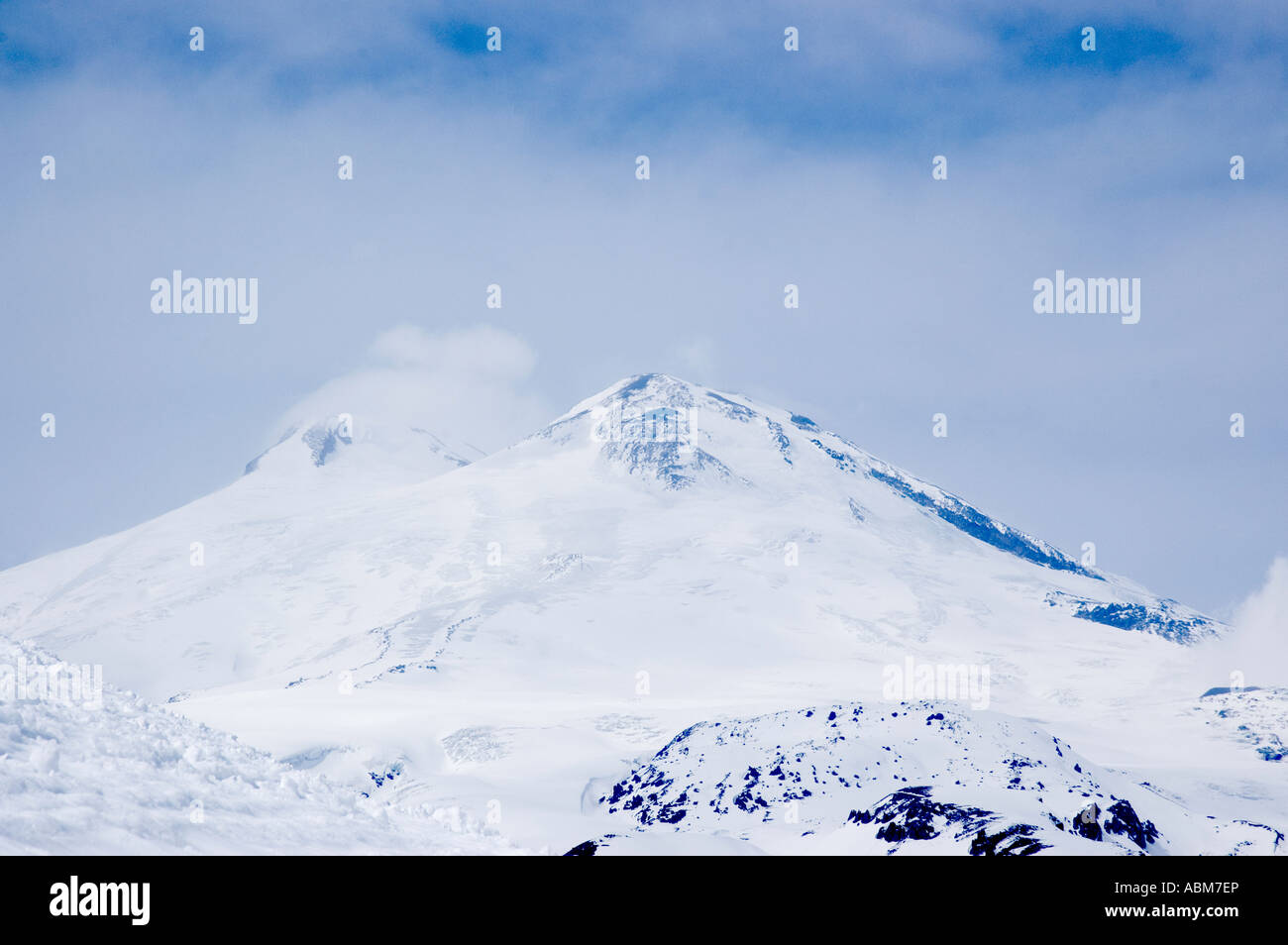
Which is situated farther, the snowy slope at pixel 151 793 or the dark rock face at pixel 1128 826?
the dark rock face at pixel 1128 826

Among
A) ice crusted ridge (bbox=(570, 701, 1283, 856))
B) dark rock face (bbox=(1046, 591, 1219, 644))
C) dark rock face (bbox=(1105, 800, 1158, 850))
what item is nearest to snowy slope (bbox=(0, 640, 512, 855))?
ice crusted ridge (bbox=(570, 701, 1283, 856))

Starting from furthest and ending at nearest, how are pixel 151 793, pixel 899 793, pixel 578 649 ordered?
pixel 578 649
pixel 899 793
pixel 151 793

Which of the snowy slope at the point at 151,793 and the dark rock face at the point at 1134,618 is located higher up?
the snowy slope at the point at 151,793

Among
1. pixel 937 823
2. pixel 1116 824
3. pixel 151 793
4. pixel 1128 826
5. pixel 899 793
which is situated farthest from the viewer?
pixel 899 793

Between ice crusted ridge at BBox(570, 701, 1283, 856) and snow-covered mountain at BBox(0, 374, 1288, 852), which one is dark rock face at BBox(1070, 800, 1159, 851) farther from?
snow-covered mountain at BBox(0, 374, 1288, 852)

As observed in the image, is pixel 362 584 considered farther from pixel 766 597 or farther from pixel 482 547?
pixel 766 597

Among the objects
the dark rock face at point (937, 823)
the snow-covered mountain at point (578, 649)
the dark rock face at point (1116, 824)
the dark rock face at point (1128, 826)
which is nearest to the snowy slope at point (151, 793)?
the dark rock face at point (937, 823)

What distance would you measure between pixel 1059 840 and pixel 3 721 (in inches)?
829

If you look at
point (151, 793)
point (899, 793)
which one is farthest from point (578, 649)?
point (151, 793)

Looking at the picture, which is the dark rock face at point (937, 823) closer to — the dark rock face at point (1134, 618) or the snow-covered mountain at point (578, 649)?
the snow-covered mountain at point (578, 649)

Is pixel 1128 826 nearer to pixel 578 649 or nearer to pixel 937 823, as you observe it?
pixel 937 823

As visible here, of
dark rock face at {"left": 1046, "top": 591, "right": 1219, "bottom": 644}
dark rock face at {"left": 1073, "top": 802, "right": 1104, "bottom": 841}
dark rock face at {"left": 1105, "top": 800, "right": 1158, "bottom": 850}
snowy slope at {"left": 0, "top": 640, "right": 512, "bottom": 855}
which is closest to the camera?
snowy slope at {"left": 0, "top": 640, "right": 512, "bottom": 855}
